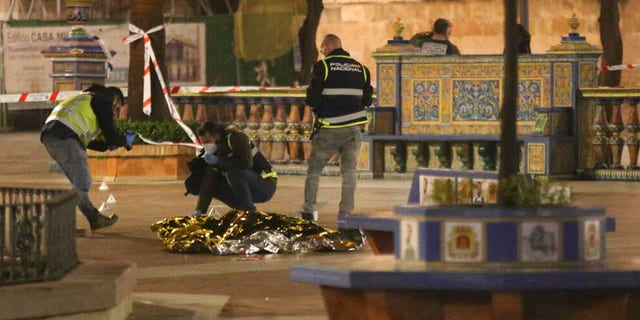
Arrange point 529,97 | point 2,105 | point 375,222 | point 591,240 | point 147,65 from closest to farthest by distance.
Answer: point 591,240 < point 375,222 < point 529,97 < point 147,65 < point 2,105

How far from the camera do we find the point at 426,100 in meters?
24.3

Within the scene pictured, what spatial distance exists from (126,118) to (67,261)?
14749mm

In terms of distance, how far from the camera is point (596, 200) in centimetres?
2020

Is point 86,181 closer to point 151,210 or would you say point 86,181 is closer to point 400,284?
point 151,210

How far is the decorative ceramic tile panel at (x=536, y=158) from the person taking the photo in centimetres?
2333

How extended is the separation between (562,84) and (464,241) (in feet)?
48.1

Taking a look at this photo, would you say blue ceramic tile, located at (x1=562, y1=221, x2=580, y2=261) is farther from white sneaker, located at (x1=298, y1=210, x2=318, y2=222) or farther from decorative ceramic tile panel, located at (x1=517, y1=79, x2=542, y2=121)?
decorative ceramic tile panel, located at (x1=517, y1=79, x2=542, y2=121)

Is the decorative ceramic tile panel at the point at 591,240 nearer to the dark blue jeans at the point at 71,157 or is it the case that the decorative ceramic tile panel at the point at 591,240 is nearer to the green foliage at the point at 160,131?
the dark blue jeans at the point at 71,157

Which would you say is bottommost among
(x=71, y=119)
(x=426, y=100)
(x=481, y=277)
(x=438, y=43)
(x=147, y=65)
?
(x=481, y=277)

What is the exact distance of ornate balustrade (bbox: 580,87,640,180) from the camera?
23.5 metres

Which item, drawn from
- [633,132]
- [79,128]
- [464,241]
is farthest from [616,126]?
[464,241]

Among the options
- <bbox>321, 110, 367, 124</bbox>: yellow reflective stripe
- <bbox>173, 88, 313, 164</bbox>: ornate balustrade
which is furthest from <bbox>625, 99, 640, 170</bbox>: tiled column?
<bbox>321, 110, 367, 124</bbox>: yellow reflective stripe

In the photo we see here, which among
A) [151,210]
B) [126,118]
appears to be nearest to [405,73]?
[126,118]

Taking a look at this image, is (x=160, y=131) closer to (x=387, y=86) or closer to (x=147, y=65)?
(x=147, y=65)
